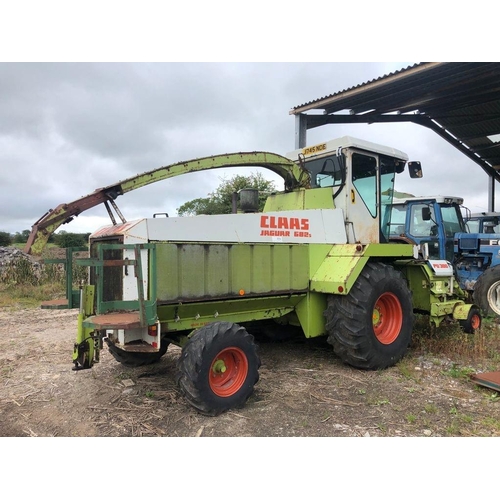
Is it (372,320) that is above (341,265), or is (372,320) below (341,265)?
below

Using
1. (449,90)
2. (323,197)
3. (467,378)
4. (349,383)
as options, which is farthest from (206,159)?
(449,90)

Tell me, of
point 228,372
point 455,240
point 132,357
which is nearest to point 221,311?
point 228,372

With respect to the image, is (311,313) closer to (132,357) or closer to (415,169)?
(132,357)

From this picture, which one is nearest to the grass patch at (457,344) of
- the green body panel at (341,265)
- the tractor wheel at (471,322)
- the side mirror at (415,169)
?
the tractor wheel at (471,322)

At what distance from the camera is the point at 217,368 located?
12.8 feet

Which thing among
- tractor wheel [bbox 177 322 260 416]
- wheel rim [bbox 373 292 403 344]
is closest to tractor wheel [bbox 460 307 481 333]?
wheel rim [bbox 373 292 403 344]

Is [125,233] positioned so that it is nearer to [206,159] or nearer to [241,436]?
[206,159]

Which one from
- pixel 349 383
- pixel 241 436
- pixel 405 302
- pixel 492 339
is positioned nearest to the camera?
pixel 241 436

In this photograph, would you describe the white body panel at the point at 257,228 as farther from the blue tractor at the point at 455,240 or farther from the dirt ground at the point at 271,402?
the blue tractor at the point at 455,240

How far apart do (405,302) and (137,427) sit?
3.67 meters

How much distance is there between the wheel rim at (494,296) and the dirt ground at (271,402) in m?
3.60

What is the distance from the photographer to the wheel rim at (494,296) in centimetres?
819

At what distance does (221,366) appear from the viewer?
3918 mm

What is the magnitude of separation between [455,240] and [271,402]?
7.04 metres
